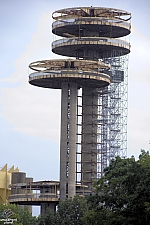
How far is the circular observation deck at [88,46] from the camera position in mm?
135875

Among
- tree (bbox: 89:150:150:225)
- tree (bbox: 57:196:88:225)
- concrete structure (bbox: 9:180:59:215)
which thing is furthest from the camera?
concrete structure (bbox: 9:180:59:215)

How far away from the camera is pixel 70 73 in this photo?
424 feet

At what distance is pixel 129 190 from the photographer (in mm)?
83062

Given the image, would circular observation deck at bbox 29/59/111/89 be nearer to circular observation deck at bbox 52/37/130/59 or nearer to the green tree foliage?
circular observation deck at bbox 52/37/130/59

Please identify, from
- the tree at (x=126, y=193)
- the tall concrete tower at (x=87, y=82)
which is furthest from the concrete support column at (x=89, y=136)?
Answer: the tree at (x=126, y=193)

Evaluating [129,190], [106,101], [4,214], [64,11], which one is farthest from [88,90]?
[129,190]

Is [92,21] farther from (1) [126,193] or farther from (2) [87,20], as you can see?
(1) [126,193]

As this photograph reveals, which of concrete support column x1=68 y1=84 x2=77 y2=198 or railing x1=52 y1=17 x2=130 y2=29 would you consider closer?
concrete support column x1=68 y1=84 x2=77 y2=198

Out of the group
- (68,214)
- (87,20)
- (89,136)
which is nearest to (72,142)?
(89,136)

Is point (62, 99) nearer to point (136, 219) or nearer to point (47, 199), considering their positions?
point (47, 199)

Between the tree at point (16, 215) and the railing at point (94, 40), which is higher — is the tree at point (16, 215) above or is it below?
below

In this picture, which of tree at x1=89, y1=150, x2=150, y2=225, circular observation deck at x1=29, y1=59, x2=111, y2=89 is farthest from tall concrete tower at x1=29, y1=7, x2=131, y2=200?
tree at x1=89, y1=150, x2=150, y2=225

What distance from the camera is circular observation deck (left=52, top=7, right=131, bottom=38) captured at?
137125 mm

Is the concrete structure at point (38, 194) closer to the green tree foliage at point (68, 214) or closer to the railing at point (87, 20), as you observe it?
the green tree foliage at point (68, 214)
